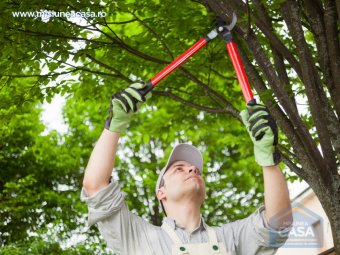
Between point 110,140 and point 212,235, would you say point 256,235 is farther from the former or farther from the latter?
point 110,140

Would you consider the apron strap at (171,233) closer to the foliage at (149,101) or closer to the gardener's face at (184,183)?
the gardener's face at (184,183)

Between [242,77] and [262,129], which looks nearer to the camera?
[262,129]

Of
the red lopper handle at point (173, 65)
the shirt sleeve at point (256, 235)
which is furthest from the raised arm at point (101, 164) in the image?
the shirt sleeve at point (256, 235)

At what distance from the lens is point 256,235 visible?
2580 millimetres

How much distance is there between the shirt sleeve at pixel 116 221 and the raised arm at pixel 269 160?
1.83 ft

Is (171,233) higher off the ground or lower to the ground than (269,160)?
lower

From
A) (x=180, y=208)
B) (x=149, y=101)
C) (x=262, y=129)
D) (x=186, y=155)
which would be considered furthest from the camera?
(x=149, y=101)

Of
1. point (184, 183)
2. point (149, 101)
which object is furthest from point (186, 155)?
point (149, 101)

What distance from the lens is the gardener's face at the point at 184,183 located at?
2693mm

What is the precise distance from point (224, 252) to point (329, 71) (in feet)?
7.41

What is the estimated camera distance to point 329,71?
14.2 ft

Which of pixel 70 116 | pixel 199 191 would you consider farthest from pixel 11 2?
pixel 70 116

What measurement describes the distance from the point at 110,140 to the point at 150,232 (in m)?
0.47

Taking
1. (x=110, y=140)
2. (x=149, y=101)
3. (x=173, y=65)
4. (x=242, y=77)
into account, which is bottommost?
(x=110, y=140)
